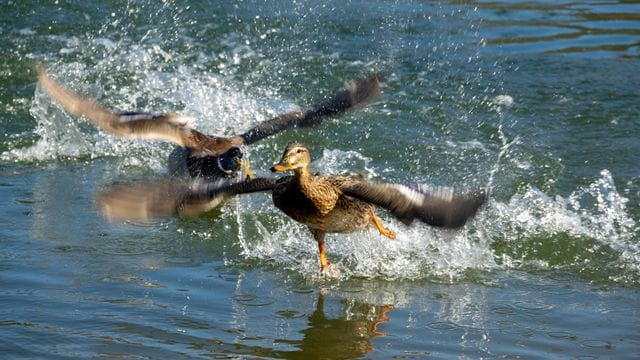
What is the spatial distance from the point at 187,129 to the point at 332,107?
4.37 feet

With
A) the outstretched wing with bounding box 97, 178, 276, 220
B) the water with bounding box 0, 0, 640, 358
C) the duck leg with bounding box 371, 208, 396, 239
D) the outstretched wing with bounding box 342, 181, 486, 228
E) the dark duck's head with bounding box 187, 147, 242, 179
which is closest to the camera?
the outstretched wing with bounding box 342, 181, 486, 228

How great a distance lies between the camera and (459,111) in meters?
10.6

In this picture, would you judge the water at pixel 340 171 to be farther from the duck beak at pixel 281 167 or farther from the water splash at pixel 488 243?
the duck beak at pixel 281 167

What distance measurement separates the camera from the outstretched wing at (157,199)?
5969 mm

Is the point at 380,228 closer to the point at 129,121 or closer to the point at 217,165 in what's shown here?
the point at 217,165

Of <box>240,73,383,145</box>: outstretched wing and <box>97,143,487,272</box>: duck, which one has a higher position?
<box>240,73,383,145</box>: outstretched wing

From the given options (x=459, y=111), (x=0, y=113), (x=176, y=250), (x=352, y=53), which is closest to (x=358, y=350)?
(x=176, y=250)

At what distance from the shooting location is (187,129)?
889 cm

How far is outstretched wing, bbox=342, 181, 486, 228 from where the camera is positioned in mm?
5633

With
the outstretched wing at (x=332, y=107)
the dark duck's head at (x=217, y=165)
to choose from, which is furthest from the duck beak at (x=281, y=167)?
the outstretched wing at (x=332, y=107)

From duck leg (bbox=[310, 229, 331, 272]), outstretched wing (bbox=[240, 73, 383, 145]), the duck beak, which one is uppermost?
outstretched wing (bbox=[240, 73, 383, 145])

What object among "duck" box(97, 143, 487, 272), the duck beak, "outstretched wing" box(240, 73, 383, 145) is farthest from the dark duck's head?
the duck beak

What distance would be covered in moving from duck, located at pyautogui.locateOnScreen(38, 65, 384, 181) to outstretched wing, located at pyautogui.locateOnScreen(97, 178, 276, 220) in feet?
5.79

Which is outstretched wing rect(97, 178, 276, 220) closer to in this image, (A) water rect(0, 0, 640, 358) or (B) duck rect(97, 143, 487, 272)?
(B) duck rect(97, 143, 487, 272)
